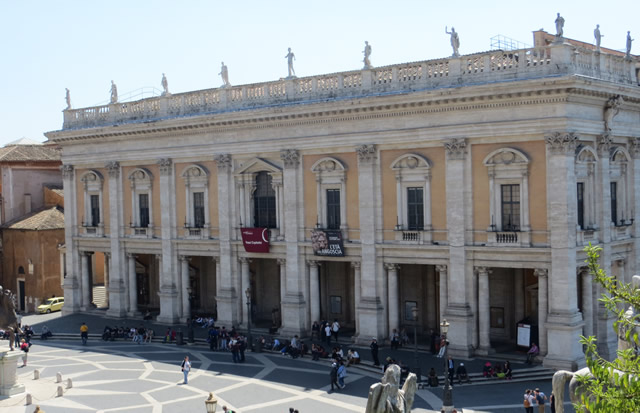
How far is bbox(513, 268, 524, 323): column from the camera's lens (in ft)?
126

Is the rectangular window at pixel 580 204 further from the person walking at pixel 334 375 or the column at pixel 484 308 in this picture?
the person walking at pixel 334 375

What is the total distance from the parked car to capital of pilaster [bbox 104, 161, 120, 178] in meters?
12.2

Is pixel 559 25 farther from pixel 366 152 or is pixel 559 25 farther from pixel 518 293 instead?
pixel 518 293

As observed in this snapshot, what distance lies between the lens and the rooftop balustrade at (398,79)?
3353 cm

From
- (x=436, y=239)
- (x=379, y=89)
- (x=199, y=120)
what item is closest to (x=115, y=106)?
(x=199, y=120)

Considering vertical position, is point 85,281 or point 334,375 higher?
point 85,281

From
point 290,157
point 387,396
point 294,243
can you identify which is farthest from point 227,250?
point 387,396

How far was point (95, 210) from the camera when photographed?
2050 inches

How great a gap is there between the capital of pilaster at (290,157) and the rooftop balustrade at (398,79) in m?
2.70

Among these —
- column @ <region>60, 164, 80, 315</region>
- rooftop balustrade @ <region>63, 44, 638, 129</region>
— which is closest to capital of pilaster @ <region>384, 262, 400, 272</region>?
rooftop balustrade @ <region>63, 44, 638, 129</region>

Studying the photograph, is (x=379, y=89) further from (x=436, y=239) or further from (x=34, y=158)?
(x=34, y=158)

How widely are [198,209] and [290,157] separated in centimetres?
800

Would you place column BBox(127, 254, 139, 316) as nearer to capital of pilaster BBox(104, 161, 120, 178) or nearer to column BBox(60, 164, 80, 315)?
column BBox(60, 164, 80, 315)

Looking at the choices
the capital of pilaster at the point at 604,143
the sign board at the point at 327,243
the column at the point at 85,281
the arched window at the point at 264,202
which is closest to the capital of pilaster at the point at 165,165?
the arched window at the point at 264,202
